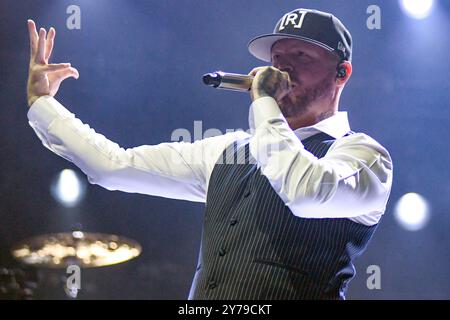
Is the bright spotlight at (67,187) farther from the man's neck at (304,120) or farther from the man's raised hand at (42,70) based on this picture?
the man's neck at (304,120)

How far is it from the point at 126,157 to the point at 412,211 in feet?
4.33

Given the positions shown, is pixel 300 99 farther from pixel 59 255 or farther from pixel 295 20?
pixel 59 255

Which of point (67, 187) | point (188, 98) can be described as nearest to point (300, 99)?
point (188, 98)

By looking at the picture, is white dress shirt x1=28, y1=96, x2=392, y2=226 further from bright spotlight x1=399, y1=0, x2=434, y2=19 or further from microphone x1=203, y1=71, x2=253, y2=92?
bright spotlight x1=399, y1=0, x2=434, y2=19

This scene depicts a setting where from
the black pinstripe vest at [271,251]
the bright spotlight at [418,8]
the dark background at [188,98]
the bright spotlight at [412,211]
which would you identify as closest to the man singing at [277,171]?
the black pinstripe vest at [271,251]

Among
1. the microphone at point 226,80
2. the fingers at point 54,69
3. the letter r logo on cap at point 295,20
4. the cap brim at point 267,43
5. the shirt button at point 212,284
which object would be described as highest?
the letter r logo on cap at point 295,20

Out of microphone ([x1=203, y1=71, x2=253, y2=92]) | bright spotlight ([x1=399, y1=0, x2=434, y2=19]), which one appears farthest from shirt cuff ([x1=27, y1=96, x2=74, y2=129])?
bright spotlight ([x1=399, y1=0, x2=434, y2=19])

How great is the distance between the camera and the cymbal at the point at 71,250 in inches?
97.4

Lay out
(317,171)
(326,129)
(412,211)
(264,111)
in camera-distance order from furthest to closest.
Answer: (412,211) < (326,129) < (264,111) < (317,171)

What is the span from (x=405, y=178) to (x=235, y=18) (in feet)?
2.86

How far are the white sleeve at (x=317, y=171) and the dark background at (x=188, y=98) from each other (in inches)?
39.7

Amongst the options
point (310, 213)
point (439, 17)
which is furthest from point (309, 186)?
point (439, 17)

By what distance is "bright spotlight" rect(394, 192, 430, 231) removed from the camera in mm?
2695

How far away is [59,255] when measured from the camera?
8.08 ft
